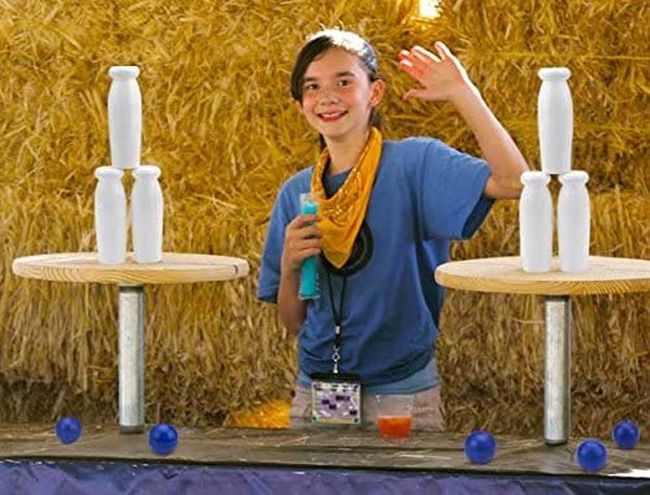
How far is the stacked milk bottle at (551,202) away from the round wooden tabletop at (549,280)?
3 cm

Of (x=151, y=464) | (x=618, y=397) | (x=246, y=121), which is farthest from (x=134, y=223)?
(x=618, y=397)

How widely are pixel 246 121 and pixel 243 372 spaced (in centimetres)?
59

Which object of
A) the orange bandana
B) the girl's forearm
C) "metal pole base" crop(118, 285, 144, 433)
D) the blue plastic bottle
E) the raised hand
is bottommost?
"metal pole base" crop(118, 285, 144, 433)

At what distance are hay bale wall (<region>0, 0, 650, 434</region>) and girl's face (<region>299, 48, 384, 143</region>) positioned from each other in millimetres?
516

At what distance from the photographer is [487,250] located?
14.3 ft

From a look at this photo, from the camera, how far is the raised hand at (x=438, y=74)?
146 inches

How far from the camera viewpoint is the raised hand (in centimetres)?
370

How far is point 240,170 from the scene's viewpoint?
4473 millimetres

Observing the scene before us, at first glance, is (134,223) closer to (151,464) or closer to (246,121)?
(151,464)

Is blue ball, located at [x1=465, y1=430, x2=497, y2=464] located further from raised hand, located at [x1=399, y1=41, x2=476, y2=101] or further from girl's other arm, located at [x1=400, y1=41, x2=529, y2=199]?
raised hand, located at [x1=399, y1=41, x2=476, y2=101]

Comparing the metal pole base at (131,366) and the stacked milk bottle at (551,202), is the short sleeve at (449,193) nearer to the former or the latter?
the stacked milk bottle at (551,202)

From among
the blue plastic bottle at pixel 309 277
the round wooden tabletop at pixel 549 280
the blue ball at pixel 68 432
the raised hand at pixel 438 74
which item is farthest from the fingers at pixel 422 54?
the blue ball at pixel 68 432

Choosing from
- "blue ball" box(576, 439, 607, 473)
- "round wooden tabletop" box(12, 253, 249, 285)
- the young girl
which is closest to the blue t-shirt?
the young girl

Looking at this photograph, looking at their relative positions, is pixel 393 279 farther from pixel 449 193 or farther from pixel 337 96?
pixel 337 96
